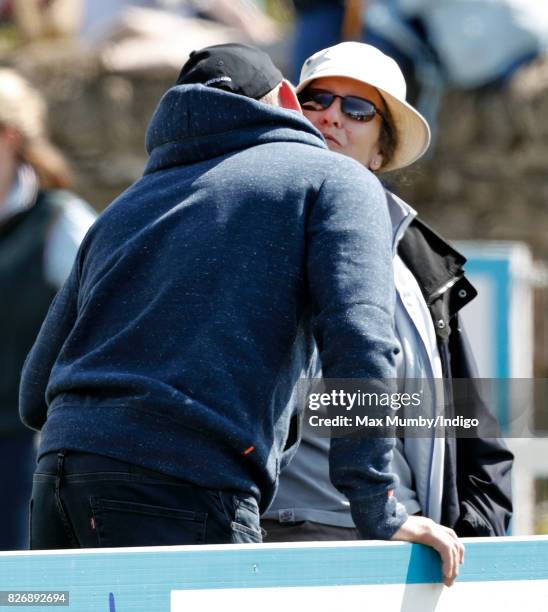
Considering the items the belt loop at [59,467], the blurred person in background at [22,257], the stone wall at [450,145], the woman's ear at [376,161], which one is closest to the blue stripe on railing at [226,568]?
the belt loop at [59,467]

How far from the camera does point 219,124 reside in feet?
7.47

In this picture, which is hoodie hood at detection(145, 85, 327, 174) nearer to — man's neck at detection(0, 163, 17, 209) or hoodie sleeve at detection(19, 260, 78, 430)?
hoodie sleeve at detection(19, 260, 78, 430)

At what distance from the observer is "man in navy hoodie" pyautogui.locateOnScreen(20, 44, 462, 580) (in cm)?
210

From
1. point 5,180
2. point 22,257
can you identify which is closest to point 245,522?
point 22,257

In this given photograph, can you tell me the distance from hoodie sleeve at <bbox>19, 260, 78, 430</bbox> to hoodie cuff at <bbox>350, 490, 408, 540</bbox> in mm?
652

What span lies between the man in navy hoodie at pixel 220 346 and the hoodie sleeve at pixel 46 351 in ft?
0.57

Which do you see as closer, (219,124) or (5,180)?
(219,124)

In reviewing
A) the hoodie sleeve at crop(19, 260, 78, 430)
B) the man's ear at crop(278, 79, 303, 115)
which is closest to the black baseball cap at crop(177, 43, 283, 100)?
the man's ear at crop(278, 79, 303, 115)

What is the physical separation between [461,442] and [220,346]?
79 centimetres

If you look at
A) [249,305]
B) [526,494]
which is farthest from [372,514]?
[526,494]

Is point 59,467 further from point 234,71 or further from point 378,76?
point 378,76

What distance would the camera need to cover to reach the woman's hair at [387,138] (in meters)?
2.87

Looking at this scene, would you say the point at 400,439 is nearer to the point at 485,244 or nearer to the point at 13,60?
the point at 485,244

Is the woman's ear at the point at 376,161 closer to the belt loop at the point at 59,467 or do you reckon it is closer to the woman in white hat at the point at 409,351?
the woman in white hat at the point at 409,351
